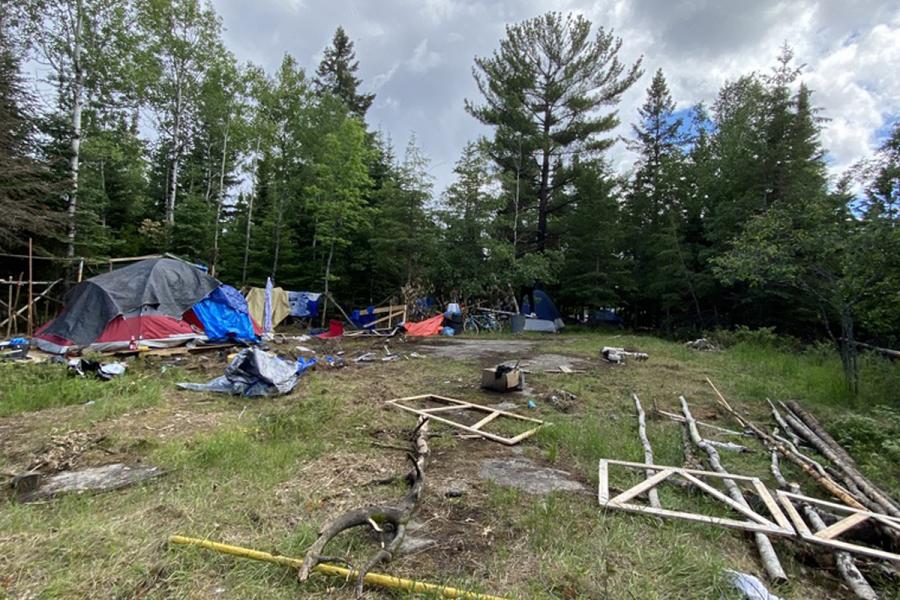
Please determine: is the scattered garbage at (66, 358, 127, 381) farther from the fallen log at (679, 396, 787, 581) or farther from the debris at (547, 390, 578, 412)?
the fallen log at (679, 396, 787, 581)

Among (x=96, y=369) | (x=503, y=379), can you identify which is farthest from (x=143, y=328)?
(x=503, y=379)

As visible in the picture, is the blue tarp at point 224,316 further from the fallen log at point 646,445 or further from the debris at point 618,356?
the fallen log at point 646,445

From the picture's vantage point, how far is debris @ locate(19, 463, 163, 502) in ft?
8.42

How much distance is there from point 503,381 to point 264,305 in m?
8.88

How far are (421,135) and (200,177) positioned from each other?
10.6 metres

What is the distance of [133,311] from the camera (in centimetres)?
744

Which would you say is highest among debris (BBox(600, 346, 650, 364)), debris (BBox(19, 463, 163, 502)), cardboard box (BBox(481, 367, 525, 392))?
debris (BBox(600, 346, 650, 364))

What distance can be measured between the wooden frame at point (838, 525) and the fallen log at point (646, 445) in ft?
2.32

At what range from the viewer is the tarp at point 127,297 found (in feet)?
23.5

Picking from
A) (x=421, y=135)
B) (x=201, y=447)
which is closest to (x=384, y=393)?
(x=201, y=447)

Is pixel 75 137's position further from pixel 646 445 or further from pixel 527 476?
pixel 646 445

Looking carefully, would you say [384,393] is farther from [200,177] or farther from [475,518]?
[200,177]

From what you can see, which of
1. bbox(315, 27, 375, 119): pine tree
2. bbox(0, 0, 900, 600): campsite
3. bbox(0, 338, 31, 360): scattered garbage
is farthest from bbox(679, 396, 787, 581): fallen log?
bbox(315, 27, 375, 119): pine tree

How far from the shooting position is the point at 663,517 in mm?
2371
